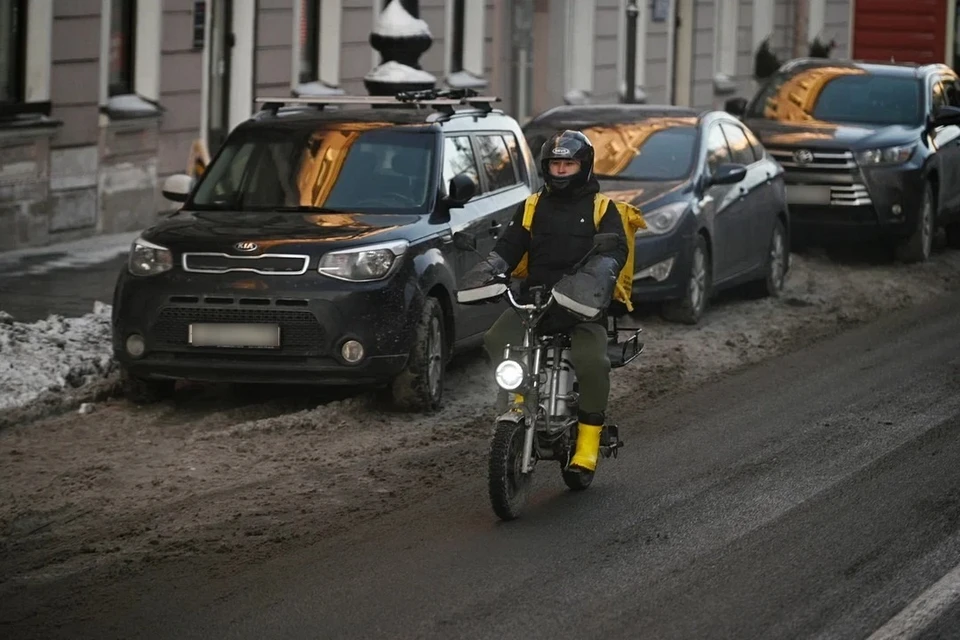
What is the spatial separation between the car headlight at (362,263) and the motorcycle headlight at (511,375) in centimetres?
248

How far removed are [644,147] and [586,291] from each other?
734cm

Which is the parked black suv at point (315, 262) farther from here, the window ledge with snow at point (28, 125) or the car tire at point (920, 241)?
the car tire at point (920, 241)

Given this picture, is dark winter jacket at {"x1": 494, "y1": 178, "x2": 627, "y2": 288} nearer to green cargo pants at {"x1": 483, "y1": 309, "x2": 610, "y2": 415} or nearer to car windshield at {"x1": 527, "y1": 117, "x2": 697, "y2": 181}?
green cargo pants at {"x1": 483, "y1": 309, "x2": 610, "y2": 415}

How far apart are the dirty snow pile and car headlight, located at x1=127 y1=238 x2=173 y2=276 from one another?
79 centimetres

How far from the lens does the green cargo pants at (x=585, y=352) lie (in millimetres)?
8461

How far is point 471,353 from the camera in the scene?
1317 cm

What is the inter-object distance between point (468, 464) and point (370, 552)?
187cm

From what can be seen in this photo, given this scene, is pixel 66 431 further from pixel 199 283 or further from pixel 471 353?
pixel 471 353

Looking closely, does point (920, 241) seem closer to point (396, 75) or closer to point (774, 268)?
point (774, 268)

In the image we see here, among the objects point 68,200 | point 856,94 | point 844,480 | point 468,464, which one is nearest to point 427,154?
point 468,464

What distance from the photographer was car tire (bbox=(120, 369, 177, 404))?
11002mm

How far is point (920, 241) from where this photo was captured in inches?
738

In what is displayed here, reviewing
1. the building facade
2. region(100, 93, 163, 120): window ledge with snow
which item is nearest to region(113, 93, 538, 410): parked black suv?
the building facade

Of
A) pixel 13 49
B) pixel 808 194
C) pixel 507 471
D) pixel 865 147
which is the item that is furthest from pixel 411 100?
pixel 865 147
